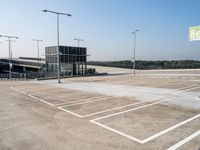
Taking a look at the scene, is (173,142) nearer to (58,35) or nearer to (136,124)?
(136,124)

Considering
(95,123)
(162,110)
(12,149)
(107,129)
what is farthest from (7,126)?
(162,110)

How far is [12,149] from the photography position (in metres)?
5.89

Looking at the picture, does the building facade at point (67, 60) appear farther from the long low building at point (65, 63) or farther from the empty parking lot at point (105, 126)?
the empty parking lot at point (105, 126)

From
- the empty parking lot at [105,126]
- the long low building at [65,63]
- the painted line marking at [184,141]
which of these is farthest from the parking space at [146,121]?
the long low building at [65,63]

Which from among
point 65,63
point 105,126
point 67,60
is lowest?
point 105,126

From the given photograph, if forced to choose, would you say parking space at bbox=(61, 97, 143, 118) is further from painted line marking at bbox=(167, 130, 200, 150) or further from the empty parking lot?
painted line marking at bbox=(167, 130, 200, 150)

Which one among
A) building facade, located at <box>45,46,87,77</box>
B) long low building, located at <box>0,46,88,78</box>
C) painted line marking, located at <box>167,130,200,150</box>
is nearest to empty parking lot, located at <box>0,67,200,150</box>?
painted line marking, located at <box>167,130,200,150</box>

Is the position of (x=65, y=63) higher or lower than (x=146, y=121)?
higher

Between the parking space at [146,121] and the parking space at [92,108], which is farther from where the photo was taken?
the parking space at [92,108]

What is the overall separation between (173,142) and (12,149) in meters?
4.76

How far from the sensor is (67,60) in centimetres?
4019

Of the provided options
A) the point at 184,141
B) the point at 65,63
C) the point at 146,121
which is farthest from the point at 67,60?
the point at 184,141

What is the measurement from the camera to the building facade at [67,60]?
3962 cm

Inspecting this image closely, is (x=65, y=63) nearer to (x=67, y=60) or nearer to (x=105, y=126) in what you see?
(x=67, y=60)
